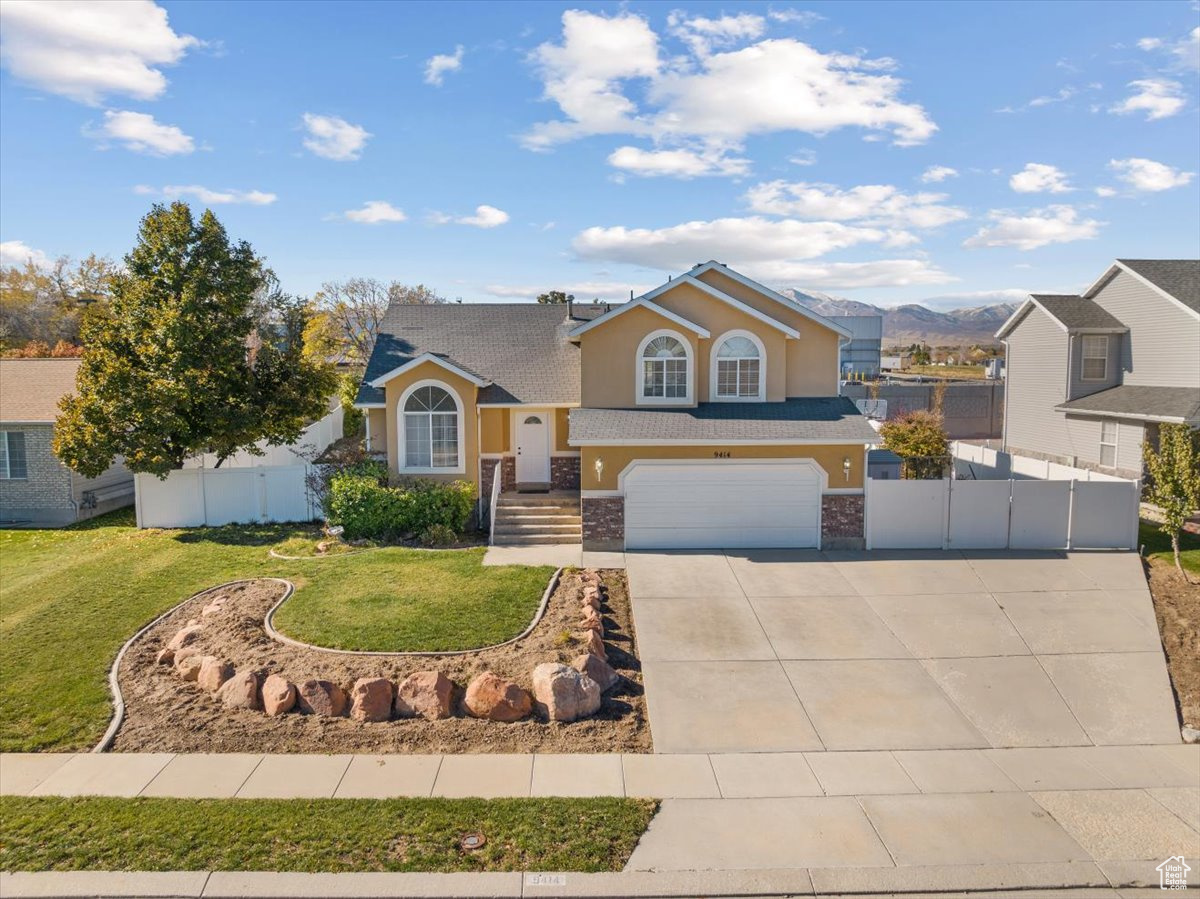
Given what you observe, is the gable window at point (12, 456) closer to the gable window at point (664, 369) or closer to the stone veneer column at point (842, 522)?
the gable window at point (664, 369)

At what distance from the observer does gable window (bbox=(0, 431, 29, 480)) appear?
69.9 feet

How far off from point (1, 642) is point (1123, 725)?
16343mm

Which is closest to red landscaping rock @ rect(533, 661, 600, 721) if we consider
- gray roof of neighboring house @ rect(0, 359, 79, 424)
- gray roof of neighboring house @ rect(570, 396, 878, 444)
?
gray roof of neighboring house @ rect(570, 396, 878, 444)

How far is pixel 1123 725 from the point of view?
10180 mm

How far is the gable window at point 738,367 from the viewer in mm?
19203

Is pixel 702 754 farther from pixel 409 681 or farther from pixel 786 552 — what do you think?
pixel 786 552

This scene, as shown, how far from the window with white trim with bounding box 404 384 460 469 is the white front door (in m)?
1.77

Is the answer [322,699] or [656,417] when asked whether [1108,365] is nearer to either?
[656,417]

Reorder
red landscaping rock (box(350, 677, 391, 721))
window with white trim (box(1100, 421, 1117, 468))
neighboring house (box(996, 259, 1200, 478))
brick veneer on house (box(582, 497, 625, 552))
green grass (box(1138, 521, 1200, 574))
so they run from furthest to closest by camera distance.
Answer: window with white trim (box(1100, 421, 1117, 468)) → neighboring house (box(996, 259, 1200, 478)) → brick veneer on house (box(582, 497, 625, 552)) → green grass (box(1138, 521, 1200, 574)) → red landscaping rock (box(350, 677, 391, 721))

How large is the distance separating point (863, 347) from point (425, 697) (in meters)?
49.9

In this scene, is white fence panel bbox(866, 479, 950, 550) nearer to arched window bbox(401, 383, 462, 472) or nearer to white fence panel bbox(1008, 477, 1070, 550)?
white fence panel bbox(1008, 477, 1070, 550)

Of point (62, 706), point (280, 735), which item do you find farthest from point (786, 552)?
point (62, 706)

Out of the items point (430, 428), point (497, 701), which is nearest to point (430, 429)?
point (430, 428)

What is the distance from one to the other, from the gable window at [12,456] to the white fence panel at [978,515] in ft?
80.2
